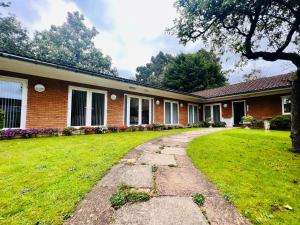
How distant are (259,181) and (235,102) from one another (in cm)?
1369

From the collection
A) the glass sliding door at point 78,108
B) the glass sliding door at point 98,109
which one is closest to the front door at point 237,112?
the glass sliding door at point 98,109

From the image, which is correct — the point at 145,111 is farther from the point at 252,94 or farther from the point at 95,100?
the point at 252,94

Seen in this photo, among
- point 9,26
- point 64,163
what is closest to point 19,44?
point 9,26

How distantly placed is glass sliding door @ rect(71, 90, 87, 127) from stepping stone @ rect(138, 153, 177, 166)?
20.3 ft

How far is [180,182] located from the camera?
A: 2594 mm

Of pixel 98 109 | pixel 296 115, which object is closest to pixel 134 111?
pixel 98 109

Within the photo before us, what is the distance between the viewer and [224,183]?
2.65 metres

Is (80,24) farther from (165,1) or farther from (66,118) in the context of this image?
(165,1)

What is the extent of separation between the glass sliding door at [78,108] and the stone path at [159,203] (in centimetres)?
681

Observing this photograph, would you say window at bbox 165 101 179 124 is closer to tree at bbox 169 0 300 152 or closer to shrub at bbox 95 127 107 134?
shrub at bbox 95 127 107 134

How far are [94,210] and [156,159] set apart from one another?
2109 millimetres

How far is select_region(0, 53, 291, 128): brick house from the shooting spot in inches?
291

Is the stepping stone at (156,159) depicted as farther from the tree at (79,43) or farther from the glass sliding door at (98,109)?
the tree at (79,43)

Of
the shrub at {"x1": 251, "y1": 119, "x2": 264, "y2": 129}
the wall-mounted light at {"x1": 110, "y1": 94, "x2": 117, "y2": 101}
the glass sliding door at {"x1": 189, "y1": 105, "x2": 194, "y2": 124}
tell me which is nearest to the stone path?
the wall-mounted light at {"x1": 110, "y1": 94, "x2": 117, "y2": 101}
